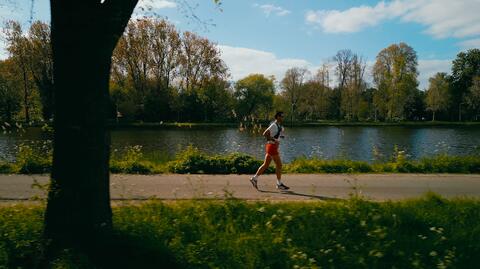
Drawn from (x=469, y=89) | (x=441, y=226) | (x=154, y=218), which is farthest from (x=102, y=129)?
(x=469, y=89)

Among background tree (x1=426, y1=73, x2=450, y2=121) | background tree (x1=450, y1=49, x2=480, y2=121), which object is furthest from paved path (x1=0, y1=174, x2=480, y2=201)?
background tree (x1=450, y1=49, x2=480, y2=121)

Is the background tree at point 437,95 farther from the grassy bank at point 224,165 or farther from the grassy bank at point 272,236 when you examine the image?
the grassy bank at point 272,236

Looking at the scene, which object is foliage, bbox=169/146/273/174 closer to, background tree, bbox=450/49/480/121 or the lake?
the lake

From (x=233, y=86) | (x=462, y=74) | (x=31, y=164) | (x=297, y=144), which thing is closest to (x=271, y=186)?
(x=31, y=164)

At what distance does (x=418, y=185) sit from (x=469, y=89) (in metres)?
85.3

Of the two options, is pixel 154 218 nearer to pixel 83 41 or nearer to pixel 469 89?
pixel 83 41

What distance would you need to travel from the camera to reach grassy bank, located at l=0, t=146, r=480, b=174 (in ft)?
38.8

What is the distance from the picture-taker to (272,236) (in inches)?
210

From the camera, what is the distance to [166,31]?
62031 mm

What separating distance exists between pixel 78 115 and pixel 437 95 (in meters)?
91.2

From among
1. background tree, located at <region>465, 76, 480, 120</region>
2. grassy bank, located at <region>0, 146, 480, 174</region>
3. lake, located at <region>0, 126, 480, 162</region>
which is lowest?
lake, located at <region>0, 126, 480, 162</region>

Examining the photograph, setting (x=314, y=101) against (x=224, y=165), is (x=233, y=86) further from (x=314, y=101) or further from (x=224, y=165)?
(x=224, y=165)

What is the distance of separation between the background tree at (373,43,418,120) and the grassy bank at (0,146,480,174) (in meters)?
67.4

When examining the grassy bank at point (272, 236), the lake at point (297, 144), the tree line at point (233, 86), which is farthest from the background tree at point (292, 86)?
the grassy bank at point (272, 236)
